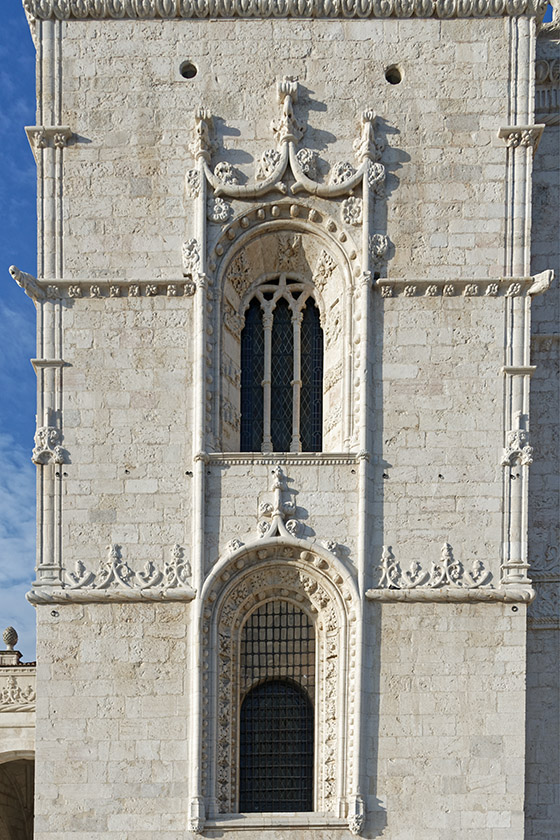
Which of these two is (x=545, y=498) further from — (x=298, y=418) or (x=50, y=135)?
(x=50, y=135)

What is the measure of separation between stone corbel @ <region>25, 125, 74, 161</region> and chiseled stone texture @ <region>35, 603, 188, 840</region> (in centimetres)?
660

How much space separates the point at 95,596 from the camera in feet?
49.5

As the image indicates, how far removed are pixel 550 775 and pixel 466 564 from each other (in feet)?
11.1

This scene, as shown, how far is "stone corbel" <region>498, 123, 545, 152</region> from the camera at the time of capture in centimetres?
1579

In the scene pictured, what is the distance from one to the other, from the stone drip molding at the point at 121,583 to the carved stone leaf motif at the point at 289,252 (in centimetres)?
447

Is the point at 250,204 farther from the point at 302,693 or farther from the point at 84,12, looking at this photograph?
the point at 302,693

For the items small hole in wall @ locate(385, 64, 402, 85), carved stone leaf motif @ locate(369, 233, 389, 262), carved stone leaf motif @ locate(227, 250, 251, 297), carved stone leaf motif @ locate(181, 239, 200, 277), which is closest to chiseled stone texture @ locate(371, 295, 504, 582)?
carved stone leaf motif @ locate(369, 233, 389, 262)

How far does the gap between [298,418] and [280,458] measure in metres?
1.11

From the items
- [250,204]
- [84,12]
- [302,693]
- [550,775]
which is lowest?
[550,775]

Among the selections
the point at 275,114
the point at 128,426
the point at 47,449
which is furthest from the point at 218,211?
the point at 47,449

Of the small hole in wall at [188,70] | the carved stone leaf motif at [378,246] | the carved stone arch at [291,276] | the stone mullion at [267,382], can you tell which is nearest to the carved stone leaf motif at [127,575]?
the carved stone arch at [291,276]

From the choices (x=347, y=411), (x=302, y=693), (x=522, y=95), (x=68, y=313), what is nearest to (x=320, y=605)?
(x=302, y=693)

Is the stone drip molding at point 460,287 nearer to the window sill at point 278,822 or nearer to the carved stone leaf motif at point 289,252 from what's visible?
the carved stone leaf motif at point 289,252

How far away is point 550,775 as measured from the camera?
15.7m
